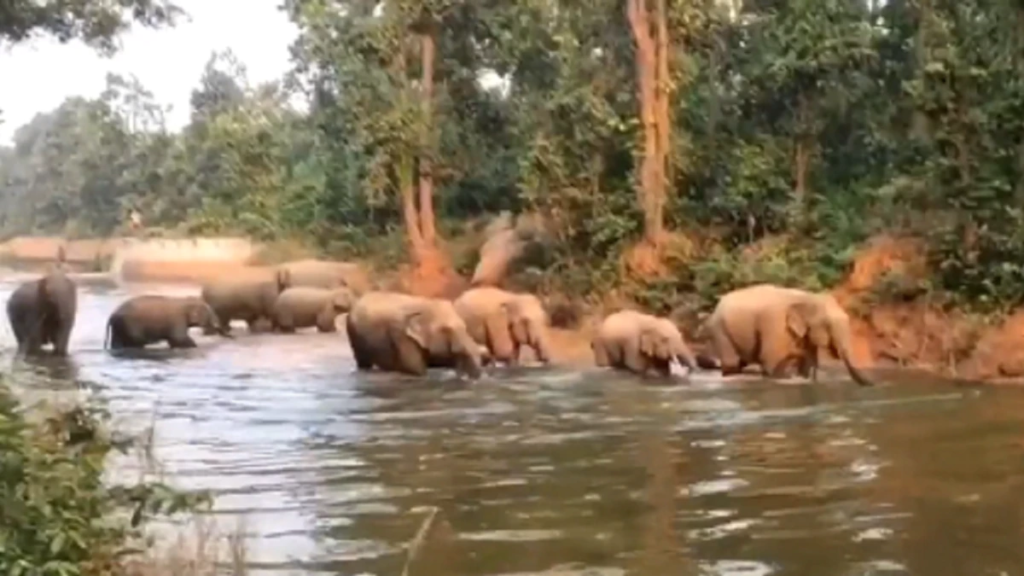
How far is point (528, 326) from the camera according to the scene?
60.2 ft

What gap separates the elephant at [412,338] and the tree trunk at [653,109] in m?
4.79

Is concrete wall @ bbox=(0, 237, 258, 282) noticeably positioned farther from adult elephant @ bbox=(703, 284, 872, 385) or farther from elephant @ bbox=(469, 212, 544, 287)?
adult elephant @ bbox=(703, 284, 872, 385)

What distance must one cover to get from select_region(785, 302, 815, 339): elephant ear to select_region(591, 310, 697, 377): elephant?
1113mm

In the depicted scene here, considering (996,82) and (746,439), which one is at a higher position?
(996,82)

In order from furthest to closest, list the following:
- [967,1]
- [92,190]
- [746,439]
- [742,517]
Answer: [92,190]
[967,1]
[746,439]
[742,517]

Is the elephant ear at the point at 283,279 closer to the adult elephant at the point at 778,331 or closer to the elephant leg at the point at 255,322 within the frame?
the elephant leg at the point at 255,322

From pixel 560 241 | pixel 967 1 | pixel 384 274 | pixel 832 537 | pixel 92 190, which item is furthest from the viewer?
pixel 92 190

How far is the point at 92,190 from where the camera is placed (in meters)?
46.8

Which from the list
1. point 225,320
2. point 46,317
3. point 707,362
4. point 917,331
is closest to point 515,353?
point 707,362

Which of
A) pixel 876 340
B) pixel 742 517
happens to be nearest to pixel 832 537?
pixel 742 517

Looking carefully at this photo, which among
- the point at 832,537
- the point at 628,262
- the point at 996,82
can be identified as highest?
the point at 996,82

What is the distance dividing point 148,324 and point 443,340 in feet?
18.3

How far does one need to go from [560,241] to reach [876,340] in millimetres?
6400

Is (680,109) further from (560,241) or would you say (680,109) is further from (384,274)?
(384,274)
